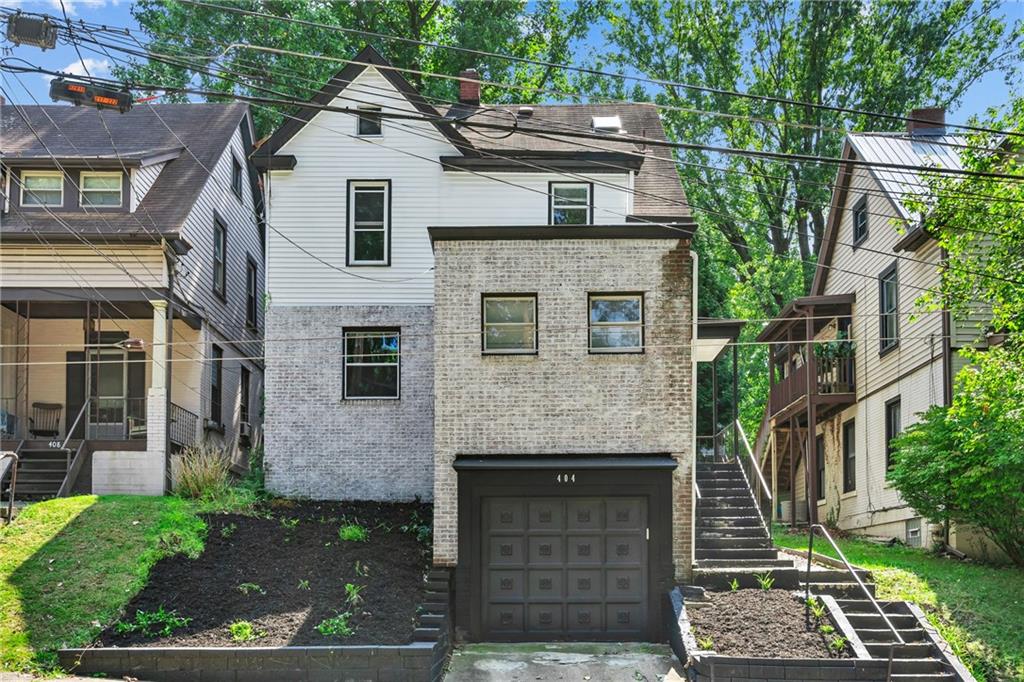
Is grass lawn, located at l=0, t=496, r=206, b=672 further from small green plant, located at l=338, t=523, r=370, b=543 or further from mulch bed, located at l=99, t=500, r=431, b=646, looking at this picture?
small green plant, located at l=338, t=523, r=370, b=543

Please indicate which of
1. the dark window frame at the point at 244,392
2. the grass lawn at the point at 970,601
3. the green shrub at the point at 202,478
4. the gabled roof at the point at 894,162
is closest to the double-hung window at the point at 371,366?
the green shrub at the point at 202,478

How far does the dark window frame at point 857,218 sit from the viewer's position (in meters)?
29.0

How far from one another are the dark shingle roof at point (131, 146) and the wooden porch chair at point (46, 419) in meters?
4.52

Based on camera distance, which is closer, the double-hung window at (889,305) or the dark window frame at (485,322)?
the dark window frame at (485,322)

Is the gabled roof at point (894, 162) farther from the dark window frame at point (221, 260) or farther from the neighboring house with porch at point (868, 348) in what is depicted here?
the dark window frame at point (221, 260)

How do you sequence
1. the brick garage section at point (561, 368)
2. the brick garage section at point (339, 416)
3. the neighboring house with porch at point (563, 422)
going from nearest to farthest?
1. the neighboring house with porch at point (563, 422)
2. the brick garage section at point (561, 368)
3. the brick garage section at point (339, 416)

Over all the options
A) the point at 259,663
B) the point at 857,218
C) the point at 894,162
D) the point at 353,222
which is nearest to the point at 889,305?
the point at 894,162

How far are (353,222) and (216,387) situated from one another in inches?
251

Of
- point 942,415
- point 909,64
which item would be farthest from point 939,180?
point 909,64

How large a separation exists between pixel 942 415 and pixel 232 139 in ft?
59.4

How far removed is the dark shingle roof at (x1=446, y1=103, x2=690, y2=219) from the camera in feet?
83.0

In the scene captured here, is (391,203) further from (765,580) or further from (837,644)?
(837,644)

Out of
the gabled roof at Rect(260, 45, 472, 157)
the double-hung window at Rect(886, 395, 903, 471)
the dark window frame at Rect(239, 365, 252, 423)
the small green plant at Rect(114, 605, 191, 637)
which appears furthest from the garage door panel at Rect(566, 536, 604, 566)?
the dark window frame at Rect(239, 365, 252, 423)

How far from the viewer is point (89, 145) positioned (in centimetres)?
2639
